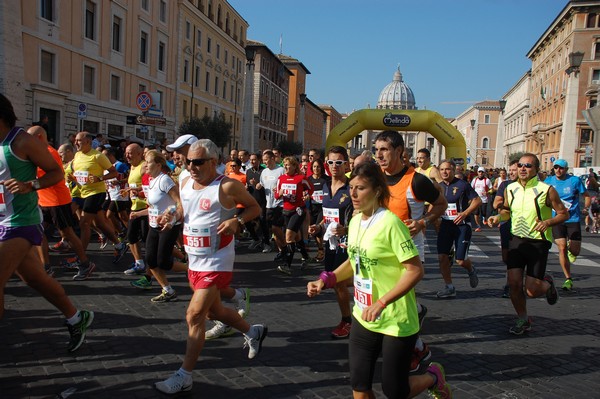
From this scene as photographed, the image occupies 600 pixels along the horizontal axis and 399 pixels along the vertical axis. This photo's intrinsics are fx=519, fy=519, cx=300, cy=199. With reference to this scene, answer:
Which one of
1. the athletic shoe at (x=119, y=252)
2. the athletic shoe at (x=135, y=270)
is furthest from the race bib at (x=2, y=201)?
the athletic shoe at (x=119, y=252)

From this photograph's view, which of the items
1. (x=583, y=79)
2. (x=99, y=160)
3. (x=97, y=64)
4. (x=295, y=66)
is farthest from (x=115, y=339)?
(x=295, y=66)

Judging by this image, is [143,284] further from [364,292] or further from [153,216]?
[364,292]

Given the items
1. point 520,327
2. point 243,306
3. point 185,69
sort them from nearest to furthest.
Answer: point 243,306 → point 520,327 → point 185,69

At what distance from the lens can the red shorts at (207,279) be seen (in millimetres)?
4031

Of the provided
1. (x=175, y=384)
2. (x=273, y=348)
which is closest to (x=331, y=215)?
(x=273, y=348)

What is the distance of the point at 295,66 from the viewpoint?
297 feet

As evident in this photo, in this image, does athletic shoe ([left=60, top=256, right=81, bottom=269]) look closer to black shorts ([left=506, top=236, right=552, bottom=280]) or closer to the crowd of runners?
the crowd of runners

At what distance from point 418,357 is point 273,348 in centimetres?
137

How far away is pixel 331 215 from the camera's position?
6.34m

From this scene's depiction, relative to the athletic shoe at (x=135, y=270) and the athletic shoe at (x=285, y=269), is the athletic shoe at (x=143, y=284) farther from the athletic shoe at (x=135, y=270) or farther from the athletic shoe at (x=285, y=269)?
the athletic shoe at (x=285, y=269)

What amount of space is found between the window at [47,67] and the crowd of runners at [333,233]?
1879 cm

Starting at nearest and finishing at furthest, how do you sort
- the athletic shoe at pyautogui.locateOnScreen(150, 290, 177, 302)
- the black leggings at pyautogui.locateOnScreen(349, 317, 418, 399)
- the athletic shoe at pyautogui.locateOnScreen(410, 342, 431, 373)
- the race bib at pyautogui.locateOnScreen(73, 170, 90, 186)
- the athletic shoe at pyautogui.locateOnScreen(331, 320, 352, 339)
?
the black leggings at pyautogui.locateOnScreen(349, 317, 418, 399) < the athletic shoe at pyautogui.locateOnScreen(410, 342, 431, 373) < the athletic shoe at pyautogui.locateOnScreen(331, 320, 352, 339) < the athletic shoe at pyautogui.locateOnScreen(150, 290, 177, 302) < the race bib at pyautogui.locateOnScreen(73, 170, 90, 186)

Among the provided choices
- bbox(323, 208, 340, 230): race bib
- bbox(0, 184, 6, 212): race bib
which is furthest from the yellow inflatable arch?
bbox(0, 184, 6, 212): race bib

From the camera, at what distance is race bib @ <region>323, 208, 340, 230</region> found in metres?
6.26
